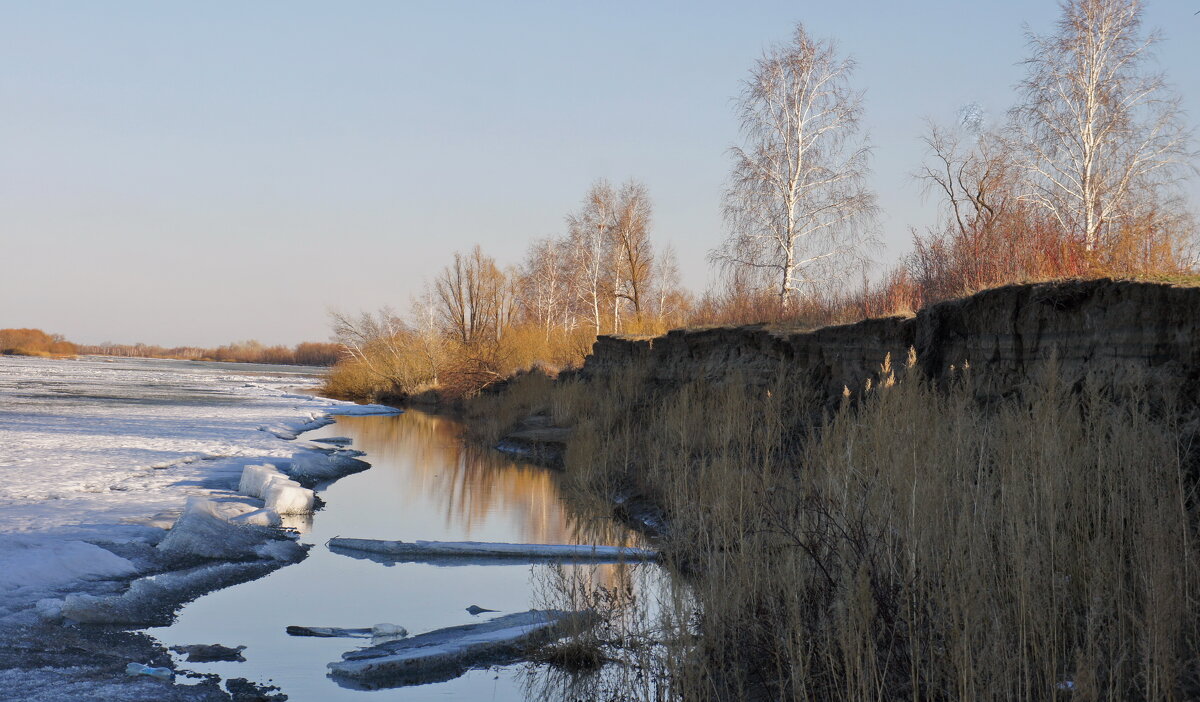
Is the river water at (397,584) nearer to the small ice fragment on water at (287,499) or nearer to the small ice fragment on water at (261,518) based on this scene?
the small ice fragment on water at (287,499)

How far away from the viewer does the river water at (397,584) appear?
18.4 feet

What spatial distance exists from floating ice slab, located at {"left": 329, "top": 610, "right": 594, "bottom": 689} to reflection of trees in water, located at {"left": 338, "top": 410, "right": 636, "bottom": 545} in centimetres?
122

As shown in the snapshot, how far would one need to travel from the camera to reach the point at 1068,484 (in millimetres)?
5637

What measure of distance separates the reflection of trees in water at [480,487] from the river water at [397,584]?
1.3 inches

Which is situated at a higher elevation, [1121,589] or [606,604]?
[1121,589]

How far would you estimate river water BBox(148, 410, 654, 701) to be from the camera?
18.4ft

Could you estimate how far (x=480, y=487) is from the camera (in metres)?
14.9

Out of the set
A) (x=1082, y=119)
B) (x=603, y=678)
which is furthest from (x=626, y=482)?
(x=1082, y=119)

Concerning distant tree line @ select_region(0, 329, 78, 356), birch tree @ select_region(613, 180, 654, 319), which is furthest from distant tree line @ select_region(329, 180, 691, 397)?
distant tree line @ select_region(0, 329, 78, 356)

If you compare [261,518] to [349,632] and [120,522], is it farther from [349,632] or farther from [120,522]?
[349,632]

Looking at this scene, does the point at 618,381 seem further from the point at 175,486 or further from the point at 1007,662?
the point at 1007,662

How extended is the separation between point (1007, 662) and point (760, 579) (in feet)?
6.42

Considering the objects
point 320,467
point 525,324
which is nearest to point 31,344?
point 525,324

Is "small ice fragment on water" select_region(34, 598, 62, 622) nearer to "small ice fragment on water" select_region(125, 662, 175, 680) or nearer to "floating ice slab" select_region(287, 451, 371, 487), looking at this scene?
"small ice fragment on water" select_region(125, 662, 175, 680)
